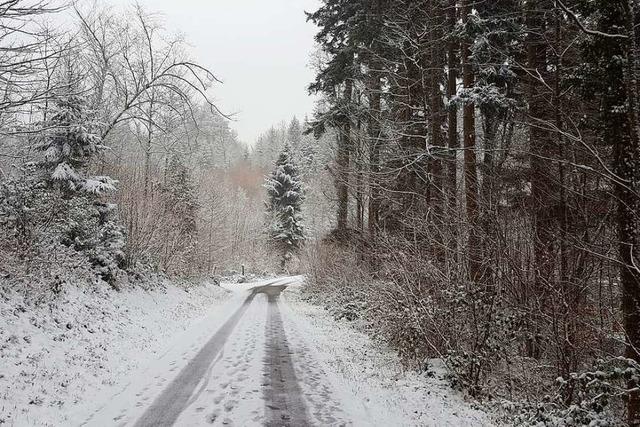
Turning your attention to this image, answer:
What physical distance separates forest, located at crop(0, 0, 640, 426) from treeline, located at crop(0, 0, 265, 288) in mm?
89

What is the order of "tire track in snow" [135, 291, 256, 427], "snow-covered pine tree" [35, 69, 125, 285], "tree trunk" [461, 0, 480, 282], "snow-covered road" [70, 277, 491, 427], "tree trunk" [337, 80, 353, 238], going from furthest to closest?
"tree trunk" [337, 80, 353, 238] < "snow-covered pine tree" [35, 69, 125, 285] < "tree trunk" [461, 0, 480, 282] < "snow-covered road" [70, 277, 491, 427] < "tire track in snow" [135, 291, 256, 427]

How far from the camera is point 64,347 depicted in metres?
9.38

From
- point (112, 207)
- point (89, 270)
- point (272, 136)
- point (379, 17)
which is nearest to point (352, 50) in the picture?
point (379, 17)

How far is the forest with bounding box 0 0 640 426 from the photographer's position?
577 centimetres

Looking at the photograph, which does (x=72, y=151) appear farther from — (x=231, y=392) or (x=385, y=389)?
(x=385, y=389)

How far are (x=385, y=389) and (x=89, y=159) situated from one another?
43.3ft

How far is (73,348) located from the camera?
9508mm

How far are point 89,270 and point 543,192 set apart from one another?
13.4 m

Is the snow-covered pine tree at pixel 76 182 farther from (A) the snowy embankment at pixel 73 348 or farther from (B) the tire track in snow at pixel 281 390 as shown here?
(B) the tire track in snow at pixel 281 390

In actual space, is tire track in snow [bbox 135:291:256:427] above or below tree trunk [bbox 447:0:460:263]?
below

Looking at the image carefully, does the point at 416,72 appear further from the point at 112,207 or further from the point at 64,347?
the point at 64,347

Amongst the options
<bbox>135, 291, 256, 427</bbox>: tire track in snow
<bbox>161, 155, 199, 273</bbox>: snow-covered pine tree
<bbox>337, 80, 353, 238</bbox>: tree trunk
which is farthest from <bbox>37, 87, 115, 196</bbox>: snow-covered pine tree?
<bbox>337, 80, 353, 238</bbox>: tree trunk

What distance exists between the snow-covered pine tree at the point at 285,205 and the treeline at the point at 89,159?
19130 millimetres

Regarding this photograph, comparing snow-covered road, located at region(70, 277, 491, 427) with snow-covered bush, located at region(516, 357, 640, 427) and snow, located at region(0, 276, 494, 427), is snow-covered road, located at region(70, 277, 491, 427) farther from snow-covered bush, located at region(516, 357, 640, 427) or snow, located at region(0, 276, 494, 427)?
snow-covered bush, located at region(516, 357, 640, 427)
